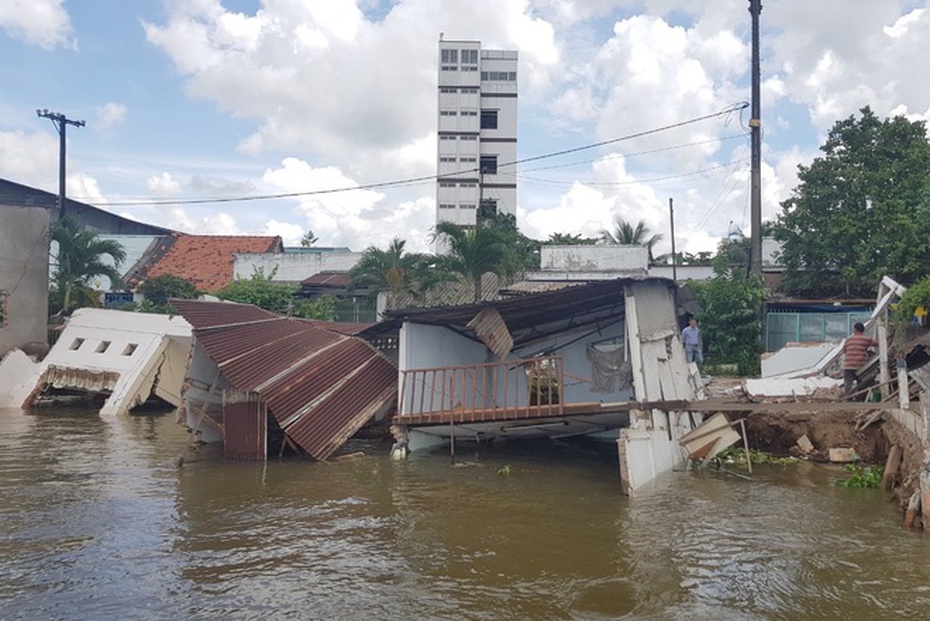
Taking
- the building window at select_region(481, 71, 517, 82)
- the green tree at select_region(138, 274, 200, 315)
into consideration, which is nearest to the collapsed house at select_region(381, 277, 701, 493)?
the green tree at select_region(138, 274, 200, 315)

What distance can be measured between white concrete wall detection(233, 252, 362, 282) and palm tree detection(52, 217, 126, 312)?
7727 mm

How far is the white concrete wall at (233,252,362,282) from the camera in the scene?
34906 millimetres

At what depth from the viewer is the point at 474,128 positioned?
193 ft

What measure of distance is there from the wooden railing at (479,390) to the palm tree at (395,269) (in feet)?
29.4

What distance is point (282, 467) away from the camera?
1320 centimetres

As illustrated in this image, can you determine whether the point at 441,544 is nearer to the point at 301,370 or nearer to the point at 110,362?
the point at 301,370

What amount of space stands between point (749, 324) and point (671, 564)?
17761 mm

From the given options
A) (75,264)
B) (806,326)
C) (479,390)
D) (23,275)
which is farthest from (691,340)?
(75,264)

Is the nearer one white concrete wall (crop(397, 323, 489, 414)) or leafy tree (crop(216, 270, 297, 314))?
white concrete wall (crop(397, 323, 489, 414))

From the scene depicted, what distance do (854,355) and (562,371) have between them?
608cm

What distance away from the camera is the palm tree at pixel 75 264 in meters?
26.5

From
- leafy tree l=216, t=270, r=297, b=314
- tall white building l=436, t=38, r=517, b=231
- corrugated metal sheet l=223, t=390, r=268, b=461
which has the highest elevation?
tall white building l=436, t=38, r=517, b=231

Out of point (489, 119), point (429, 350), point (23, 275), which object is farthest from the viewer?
point (489, 119)

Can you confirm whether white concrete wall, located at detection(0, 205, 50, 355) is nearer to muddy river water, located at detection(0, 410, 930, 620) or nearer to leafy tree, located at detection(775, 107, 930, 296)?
muddy river water, located at detection(0, 410, 930, 620)
